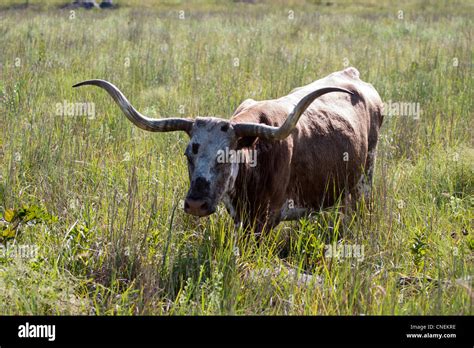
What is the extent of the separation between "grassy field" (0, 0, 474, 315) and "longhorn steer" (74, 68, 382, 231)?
0.77 ft

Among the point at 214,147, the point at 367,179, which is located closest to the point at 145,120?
the point at 214,147

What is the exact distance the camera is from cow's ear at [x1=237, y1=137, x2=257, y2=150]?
496 centimetres

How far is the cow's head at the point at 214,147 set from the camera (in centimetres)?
460

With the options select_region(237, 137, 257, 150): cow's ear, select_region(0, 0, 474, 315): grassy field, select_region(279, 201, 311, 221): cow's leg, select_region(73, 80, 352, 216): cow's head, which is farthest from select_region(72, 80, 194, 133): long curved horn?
select_region(279, 201, 311, 221): cow's leg

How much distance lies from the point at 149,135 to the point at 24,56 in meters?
3.55

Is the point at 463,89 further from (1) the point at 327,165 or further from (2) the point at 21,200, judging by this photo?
(2) the point at 21,200

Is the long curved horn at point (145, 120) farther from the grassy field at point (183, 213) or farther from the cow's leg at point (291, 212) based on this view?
the cow's leg at point (291, 212)

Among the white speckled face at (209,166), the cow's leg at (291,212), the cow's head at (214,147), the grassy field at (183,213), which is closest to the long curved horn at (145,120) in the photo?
the cow's head at (214,147)

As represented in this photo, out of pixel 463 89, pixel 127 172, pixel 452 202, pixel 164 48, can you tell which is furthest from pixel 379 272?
pixel 164 48

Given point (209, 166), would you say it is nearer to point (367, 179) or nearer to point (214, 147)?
point (214, 147)

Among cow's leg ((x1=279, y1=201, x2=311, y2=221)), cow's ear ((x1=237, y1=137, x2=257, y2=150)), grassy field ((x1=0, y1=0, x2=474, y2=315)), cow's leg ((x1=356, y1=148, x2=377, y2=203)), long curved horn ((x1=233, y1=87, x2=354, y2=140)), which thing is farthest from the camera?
cow's leg ((x1=356, y1=148, x2=377, y2=203))

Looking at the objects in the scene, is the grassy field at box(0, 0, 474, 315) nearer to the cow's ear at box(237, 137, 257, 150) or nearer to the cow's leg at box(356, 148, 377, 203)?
the cow's leg at box(356, 148, 377, 203)

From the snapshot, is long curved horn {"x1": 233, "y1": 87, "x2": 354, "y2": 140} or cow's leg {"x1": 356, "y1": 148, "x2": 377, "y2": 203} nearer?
long curved horn {"x1": 233, "y1": 87, "x2": 354, "y2": 140}

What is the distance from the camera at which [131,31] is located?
15.0 meters
